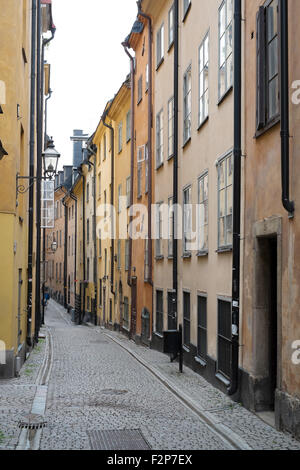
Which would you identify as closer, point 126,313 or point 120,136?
point 126,313

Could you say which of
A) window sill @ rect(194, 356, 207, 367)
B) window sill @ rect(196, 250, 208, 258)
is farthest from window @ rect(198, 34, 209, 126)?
window sill @ rect(194, 356, 207, 367)

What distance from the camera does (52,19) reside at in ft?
85.8

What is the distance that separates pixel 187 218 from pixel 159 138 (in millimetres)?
5149

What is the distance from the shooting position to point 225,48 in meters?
12.6

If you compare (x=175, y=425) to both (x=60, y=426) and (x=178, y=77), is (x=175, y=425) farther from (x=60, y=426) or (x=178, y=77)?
(x=178, y=77)

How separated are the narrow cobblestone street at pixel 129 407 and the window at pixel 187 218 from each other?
3058mm

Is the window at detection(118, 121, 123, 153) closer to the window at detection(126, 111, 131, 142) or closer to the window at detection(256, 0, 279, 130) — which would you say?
the window at detection(126, 111, 131, 142)

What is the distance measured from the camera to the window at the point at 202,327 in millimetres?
14115

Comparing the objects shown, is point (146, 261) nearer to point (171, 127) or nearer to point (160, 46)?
point (171, 127)

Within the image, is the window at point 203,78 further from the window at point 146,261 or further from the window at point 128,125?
the window at point 128,125

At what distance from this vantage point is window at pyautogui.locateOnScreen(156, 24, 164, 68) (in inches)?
799

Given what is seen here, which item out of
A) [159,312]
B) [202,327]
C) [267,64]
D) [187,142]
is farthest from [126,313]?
Answer: [267,64]

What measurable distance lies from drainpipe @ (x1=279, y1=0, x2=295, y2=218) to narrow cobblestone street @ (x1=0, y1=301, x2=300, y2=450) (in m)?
3.03
